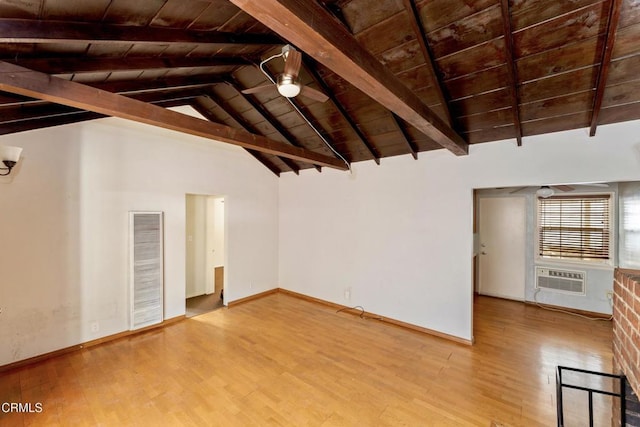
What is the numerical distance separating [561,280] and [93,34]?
6.96 metres

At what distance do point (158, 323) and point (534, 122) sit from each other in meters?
5.63

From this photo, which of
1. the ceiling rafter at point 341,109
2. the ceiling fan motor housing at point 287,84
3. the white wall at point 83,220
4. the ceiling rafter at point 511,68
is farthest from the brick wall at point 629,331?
the white wall at point 83,220

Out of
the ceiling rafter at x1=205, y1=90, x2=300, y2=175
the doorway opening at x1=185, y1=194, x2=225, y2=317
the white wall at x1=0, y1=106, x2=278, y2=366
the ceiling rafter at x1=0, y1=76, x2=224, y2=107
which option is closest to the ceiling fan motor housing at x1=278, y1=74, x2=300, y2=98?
the ceiling rafter at x1=0, y1=76, x2=224, y2=107

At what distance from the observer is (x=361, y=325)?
407cm

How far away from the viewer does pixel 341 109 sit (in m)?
3.36

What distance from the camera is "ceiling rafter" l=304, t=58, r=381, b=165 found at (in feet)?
9.53

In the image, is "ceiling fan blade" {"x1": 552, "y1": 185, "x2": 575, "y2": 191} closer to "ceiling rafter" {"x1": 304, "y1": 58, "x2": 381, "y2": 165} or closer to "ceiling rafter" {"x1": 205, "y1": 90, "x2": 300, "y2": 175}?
"ceiling rafter" {"x1": 304, "y1": 58, "x2": 381, "y2": 165}

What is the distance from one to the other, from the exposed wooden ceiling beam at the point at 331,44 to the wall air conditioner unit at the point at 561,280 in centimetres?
Result: 470

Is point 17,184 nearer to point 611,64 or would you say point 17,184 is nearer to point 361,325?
point 361,325

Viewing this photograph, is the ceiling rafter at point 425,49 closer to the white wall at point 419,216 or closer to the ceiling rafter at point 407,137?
the ceiling rafter at point 407,137

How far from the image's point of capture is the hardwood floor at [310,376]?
88.9 inches

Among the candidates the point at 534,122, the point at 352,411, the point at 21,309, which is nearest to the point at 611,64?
the point at 534,122

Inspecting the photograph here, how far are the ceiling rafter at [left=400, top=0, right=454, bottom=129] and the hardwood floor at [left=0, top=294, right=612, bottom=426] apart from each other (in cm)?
289

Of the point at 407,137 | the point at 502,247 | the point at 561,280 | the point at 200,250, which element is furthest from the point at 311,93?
the point at 561,280
